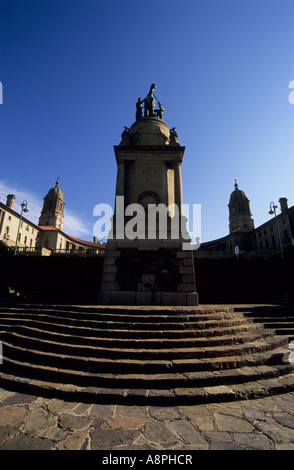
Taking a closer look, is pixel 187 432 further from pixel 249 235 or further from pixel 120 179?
pixel 249 235

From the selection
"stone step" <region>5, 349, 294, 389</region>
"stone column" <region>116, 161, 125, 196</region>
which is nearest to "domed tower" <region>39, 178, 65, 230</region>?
"stone column" <region>116, 161, 125, 196</region>

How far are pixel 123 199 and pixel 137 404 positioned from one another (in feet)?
30.2

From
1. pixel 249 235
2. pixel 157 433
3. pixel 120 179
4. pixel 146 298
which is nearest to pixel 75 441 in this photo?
pixel 157 433

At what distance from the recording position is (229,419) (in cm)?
298

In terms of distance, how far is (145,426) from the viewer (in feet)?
9.29

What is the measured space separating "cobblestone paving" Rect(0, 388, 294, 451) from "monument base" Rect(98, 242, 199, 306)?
5230mm

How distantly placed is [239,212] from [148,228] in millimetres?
71865

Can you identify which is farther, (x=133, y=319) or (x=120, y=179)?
(x=120, y=179)

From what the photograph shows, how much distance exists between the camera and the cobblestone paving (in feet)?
8.12

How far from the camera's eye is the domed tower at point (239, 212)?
72875 millimetres

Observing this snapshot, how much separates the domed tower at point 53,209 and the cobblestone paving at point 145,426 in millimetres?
78508

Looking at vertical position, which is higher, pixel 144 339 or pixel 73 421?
pixel 144 339
